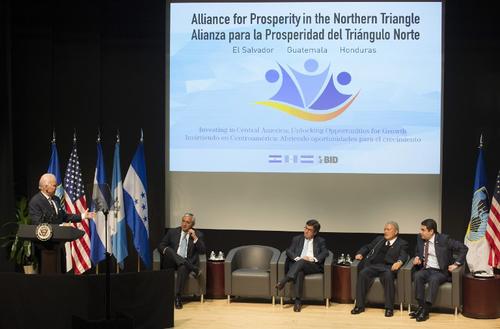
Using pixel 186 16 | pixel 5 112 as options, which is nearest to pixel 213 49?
pixel 186 16

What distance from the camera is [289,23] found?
9469 mm

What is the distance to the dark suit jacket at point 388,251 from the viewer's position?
8.81 meters

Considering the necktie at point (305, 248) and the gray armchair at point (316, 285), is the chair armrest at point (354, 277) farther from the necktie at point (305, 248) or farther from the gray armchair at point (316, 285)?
the necktie at point (305, 248)

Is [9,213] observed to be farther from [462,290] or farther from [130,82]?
[462,290]

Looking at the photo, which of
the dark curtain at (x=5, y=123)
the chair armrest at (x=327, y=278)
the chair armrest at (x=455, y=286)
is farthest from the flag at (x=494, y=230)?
the dark curtain at (x=5, y=123)

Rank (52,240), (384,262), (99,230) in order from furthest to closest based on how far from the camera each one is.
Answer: (99,230)
(384,262)
(52,240)

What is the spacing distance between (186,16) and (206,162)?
184cm

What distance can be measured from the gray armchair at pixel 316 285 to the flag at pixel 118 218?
2.02m

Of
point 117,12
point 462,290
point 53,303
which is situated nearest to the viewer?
point 53,303

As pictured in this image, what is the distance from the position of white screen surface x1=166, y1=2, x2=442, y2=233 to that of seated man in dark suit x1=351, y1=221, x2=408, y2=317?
1.98 feet

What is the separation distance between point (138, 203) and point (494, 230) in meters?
4.19

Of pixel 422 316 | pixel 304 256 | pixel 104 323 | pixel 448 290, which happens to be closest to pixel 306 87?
pixel 304 256

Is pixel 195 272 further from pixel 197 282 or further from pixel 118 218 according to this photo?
pixel 118 218

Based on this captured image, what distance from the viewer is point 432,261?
28.6ft
